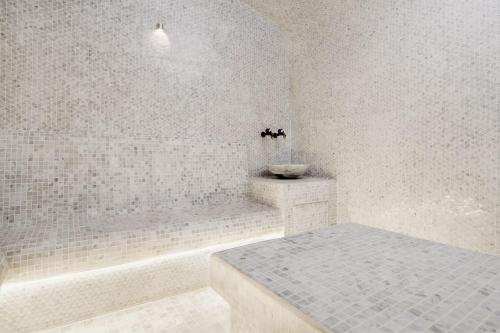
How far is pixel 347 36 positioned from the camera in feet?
9.05

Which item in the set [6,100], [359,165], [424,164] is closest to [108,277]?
[6,100]

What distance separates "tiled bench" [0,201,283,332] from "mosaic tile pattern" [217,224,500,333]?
1.11 m

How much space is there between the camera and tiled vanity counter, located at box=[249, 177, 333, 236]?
249cm

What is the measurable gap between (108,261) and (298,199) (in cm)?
171

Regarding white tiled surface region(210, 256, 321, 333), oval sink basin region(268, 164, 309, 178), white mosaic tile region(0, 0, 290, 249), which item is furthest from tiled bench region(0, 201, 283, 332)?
white tiled surface region(210, 256, 321, 333)

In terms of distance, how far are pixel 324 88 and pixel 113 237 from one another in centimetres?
264

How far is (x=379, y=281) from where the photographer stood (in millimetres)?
684

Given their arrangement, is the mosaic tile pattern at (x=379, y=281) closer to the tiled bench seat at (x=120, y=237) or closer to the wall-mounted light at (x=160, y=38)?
the tiled bench seat at (x=120, y=237)

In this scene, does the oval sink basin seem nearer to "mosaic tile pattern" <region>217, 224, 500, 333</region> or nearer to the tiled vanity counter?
the tiled vanity counter

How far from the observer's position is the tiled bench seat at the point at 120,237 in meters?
1.49

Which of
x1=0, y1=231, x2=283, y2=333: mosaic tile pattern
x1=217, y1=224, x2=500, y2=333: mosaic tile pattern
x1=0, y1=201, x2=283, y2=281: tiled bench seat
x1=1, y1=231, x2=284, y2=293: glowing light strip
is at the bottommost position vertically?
x1=0, y1=231, x2=283, y2=333: mosaic tile pattern

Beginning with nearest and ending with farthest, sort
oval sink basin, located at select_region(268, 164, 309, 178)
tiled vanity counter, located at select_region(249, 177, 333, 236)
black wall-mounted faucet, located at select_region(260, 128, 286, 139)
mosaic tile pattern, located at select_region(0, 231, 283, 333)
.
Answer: mosaic tile pattern, located at select_region(0, 231, 283, 333) < tiled vanity counter, located at select_region(249, 177, 333, 236) < oval sink basin, located at select_region(268, 164, 309, 178) < black wall-mounted faucet, located at select_region(260, 128, 286, 139)

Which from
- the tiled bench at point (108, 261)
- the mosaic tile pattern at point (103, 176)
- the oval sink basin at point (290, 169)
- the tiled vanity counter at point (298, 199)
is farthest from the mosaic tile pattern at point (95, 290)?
the oval sink basin at point (290, 169)

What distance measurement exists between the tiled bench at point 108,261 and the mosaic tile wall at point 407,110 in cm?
117
